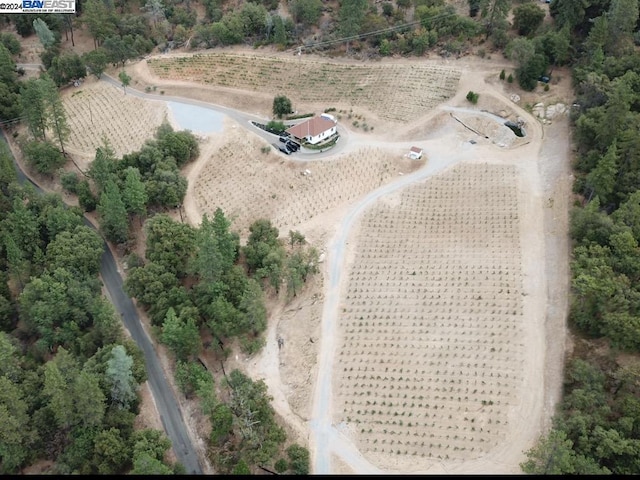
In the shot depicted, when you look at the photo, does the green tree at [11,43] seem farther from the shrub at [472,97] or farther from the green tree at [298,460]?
the green tree at [298,460]

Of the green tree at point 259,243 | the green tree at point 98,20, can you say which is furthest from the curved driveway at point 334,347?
the green tree at point 98,20

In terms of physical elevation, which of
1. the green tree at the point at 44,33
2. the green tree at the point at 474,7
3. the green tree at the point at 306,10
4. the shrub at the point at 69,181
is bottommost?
the shrub at the point at 69,181

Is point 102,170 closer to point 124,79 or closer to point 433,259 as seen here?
point 124,79

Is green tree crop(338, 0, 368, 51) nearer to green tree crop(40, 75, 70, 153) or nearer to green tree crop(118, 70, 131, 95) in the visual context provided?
green tree crop(118, 70, 131, 95)

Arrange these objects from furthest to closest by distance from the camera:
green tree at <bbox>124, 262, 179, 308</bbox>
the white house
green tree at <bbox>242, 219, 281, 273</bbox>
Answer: the white house → green tree at <bbox>242, 219, 281, 273</bbox> → green tree at <bbox>124, 262, 179, 308</bbox>

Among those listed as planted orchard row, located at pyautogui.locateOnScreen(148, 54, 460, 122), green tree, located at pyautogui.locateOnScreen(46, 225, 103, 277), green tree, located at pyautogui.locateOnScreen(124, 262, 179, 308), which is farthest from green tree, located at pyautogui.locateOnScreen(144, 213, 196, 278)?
planted orchard row, located at pyautogui.locateOnScreen(148, 54, 460, 122)

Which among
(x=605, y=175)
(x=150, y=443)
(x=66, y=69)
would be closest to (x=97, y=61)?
(x=66, y=69)
